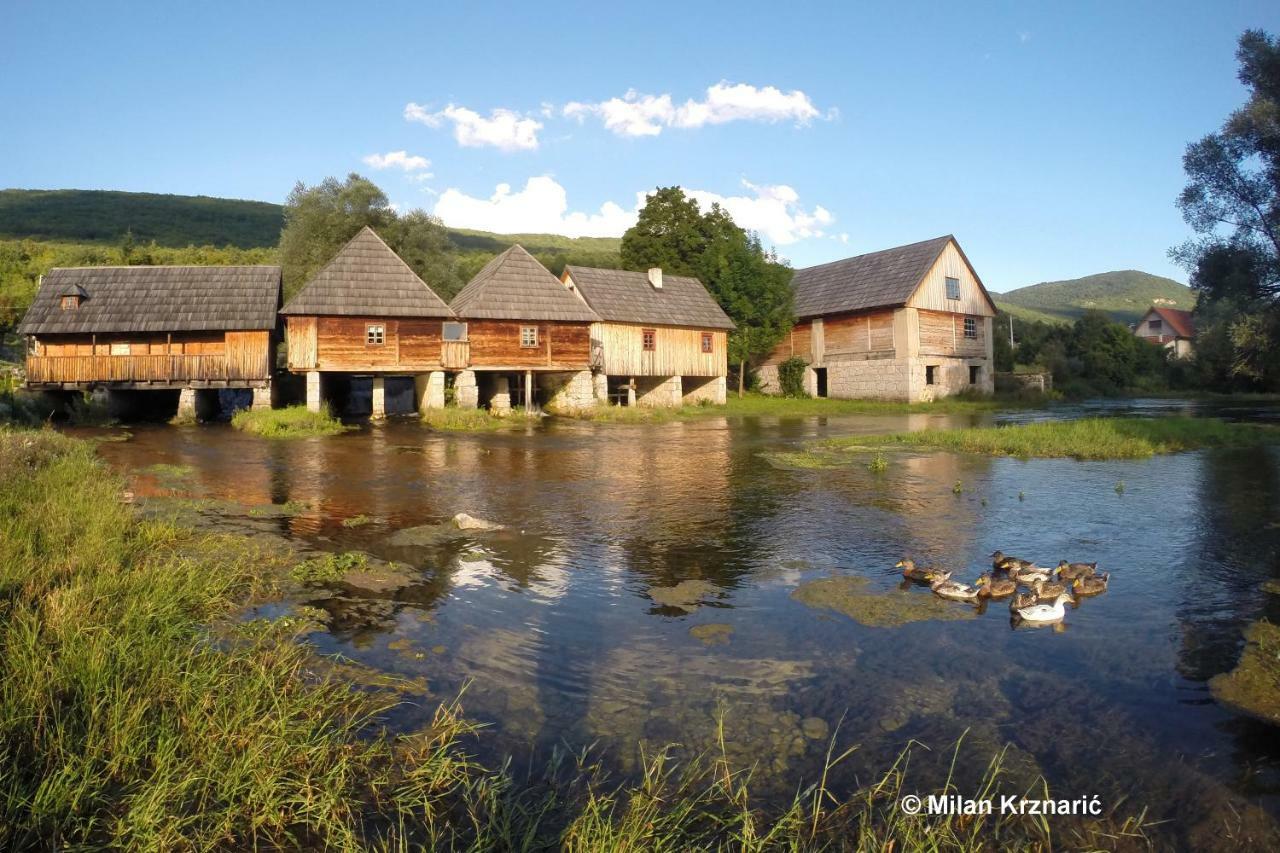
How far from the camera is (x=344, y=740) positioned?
432 centimetres

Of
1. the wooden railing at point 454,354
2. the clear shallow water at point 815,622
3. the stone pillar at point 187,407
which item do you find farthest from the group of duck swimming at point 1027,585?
the stone pillar at point 187,407

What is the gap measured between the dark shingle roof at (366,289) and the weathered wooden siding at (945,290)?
957 inches

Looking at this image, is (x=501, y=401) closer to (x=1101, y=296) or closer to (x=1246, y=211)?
(x=1246, y=211)

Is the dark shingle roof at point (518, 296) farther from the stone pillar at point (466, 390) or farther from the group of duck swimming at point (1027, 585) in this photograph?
the group of duck swimming at point (1027, 585)

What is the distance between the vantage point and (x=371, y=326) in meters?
29.1

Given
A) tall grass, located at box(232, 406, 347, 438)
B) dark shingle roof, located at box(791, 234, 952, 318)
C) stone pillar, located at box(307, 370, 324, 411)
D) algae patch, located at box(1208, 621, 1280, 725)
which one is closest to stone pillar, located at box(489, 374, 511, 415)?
tall grass, located at box(232, 406, 347, 438)

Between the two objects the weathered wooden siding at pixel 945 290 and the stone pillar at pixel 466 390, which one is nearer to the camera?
the stone pillar at pixel 466 390

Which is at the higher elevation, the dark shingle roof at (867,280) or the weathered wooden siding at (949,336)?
the dark shingle roof at (867,280)

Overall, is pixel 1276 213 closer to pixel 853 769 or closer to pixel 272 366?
pixel 853 769

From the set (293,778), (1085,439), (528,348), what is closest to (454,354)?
(528,348)

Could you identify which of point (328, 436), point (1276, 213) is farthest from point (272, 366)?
point (1276, 213)

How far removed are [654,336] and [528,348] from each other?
6.99m

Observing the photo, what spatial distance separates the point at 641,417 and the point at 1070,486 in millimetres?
18875

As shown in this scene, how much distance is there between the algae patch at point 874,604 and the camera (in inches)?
272
